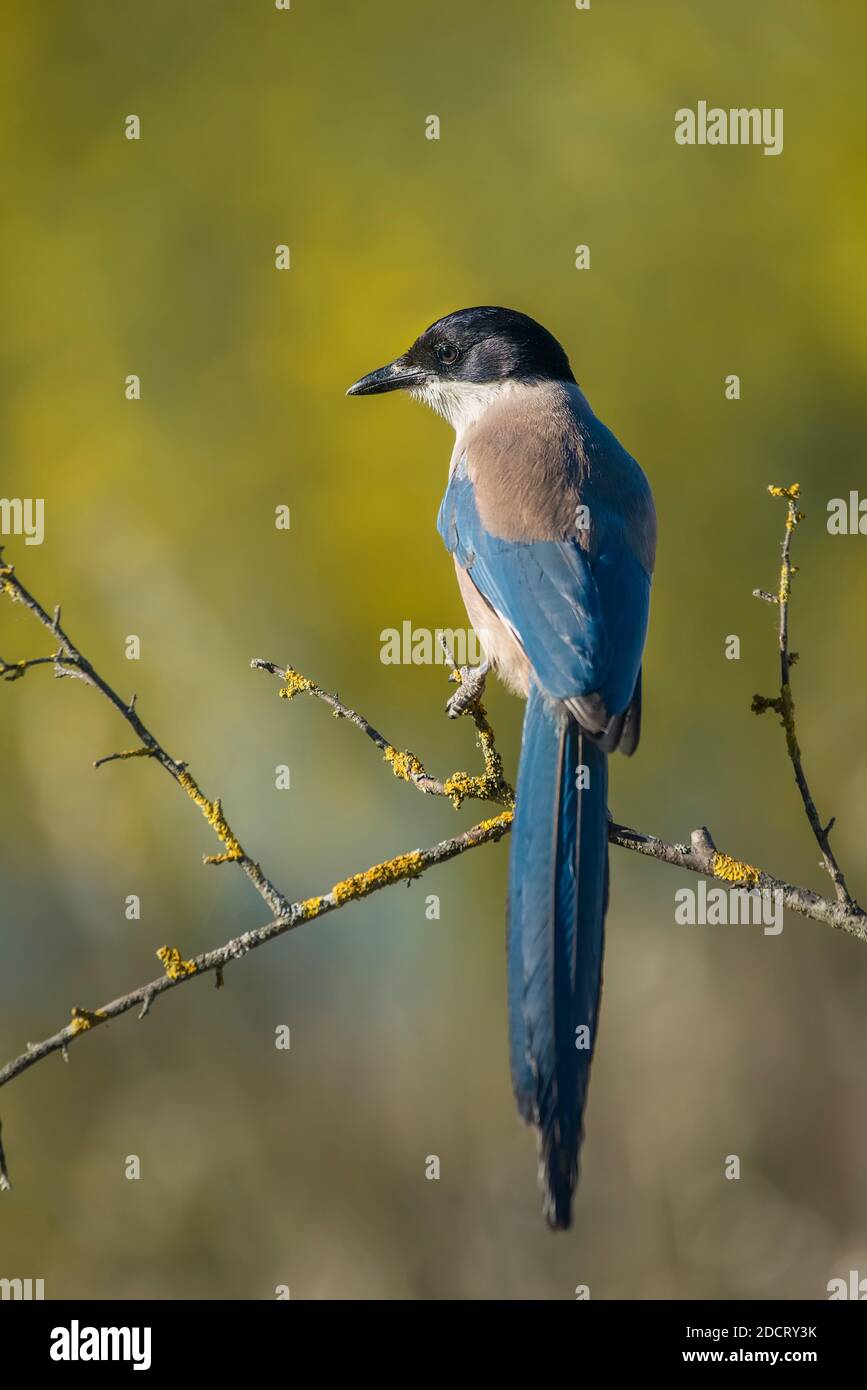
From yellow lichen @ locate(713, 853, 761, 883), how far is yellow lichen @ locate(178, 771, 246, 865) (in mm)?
1006

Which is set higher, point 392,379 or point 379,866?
point 392,379

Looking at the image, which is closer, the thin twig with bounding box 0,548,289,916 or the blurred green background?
the thin twig with bounding box 0,548,289,916

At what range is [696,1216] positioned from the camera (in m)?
5.95

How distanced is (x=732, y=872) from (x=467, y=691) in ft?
3.07

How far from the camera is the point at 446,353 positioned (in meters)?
4.87

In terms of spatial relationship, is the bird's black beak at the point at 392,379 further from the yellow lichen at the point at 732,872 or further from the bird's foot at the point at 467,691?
the yellow lichen at the point at 732,872

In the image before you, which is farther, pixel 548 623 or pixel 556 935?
pixel 548 623

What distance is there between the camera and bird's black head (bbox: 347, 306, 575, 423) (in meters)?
4.79

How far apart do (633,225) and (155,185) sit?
3.00 m

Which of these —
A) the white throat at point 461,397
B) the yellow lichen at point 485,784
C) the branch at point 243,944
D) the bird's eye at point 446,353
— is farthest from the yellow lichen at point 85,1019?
the bird's eye at point 446,353

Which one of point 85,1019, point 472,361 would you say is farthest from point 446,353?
point 85,1019

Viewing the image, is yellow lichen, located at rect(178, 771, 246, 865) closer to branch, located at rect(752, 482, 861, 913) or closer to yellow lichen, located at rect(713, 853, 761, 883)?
yellow lichen, located at rect(713, 853, 761, 883)

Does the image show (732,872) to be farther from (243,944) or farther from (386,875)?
(243,944)

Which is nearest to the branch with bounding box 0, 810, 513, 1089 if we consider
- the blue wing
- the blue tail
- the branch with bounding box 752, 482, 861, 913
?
the blue tail
